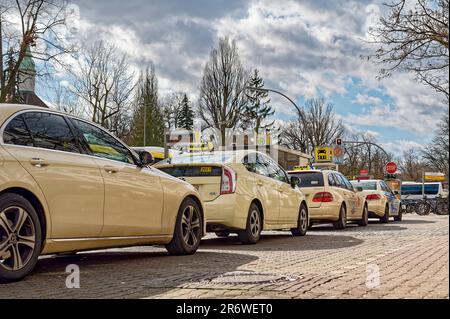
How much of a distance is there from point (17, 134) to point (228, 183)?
13.8ft

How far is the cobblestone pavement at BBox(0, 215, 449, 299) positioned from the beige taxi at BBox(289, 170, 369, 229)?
613 cm

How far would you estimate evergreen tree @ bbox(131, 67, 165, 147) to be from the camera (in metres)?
60.2

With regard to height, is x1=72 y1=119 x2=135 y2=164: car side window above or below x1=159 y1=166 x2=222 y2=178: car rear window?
above

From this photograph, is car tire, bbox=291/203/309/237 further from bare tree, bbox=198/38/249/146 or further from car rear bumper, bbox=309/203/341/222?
bare tree, bbox=198/38/249/146

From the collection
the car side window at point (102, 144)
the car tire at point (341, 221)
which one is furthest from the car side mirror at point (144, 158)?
the car tire at point (341, 221)

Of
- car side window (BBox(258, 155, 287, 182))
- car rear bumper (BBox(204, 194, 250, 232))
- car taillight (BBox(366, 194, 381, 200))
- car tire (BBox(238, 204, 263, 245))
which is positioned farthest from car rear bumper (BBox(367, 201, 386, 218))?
car rear bumper (BBox(204, 194, 250, 232))

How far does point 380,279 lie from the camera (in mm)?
5090

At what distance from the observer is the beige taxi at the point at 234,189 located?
29.7ft

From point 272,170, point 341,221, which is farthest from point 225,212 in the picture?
point 341,221

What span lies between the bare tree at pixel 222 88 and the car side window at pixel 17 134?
46920 millimetres
